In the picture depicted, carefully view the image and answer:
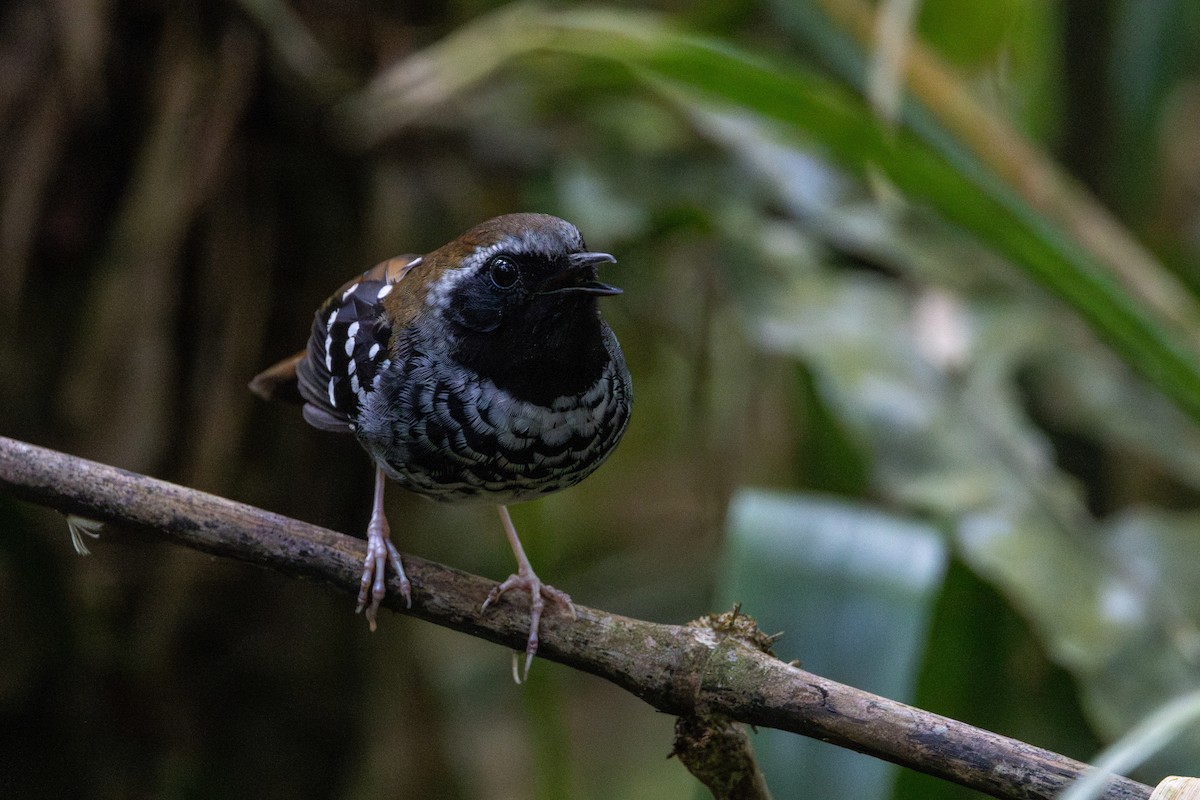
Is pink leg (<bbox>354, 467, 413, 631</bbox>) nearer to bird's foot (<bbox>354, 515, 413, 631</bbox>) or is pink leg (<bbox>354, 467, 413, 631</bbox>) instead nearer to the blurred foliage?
bird's foot (<bbox>354, 515, 413, 631</bbox>)

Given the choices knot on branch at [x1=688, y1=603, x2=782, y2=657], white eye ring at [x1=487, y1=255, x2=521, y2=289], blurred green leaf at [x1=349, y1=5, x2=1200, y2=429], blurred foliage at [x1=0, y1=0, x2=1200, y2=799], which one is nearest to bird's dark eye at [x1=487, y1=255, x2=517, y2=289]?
white eye ring at [x1=487, y1=255, x2=521, y2=289]

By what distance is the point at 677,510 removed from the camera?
4.91 metres

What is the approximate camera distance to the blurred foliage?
2.67m

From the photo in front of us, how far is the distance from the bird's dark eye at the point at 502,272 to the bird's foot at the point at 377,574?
1.57ft

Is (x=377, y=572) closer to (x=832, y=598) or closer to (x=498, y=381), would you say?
(x=498, y=381)

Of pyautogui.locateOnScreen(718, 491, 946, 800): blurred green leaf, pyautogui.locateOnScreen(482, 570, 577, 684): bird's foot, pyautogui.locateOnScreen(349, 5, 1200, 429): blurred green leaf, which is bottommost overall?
pyautogui.locateOnScreen(482, 570, 577, 684): bird's foot

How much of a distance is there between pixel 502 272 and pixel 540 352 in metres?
0.15

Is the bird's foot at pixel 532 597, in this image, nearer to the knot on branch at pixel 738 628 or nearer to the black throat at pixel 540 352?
the knot on branch at pixel 738 628

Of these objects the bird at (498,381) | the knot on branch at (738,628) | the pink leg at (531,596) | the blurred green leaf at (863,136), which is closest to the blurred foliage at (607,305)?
the blurred green leaf at (863,136)

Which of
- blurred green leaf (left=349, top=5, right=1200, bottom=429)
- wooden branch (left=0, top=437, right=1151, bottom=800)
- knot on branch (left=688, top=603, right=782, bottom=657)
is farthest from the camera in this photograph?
blurred green leaf (left=349, top=5, right=1200, bottom=429)

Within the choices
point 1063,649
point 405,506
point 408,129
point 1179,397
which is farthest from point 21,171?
point 1179,397

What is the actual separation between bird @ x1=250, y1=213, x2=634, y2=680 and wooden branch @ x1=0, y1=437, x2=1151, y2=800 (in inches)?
8.2

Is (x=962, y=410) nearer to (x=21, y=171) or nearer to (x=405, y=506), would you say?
(x=405, y=506)

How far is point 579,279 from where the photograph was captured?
190 centimetres
